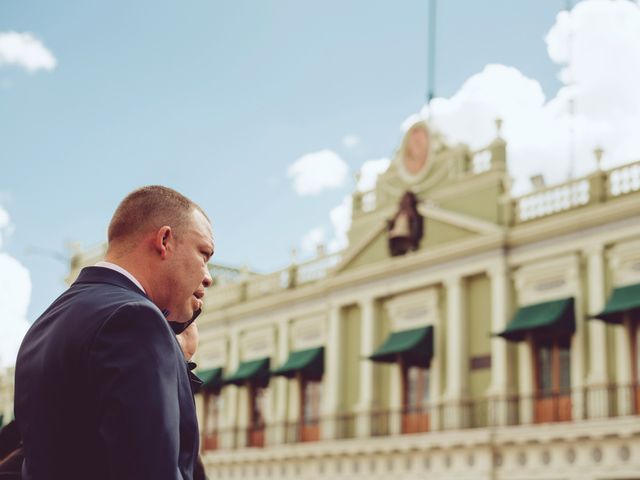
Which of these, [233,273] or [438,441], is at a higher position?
[233,273]

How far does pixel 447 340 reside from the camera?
23.2 metres

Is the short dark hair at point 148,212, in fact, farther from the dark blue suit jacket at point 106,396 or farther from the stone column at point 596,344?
the stone column at point 596,344

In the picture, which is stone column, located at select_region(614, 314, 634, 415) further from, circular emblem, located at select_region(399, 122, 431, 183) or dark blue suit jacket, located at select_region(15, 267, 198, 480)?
dark blue suit jacket, located at select_region(15, 267, 198, 480)

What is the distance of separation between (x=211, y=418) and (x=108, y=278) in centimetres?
2878

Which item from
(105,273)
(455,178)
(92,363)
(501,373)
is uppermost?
(455,178)

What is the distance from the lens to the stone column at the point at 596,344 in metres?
19.7

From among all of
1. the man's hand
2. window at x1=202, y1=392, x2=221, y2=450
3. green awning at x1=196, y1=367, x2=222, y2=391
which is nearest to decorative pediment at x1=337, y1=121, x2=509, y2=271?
green awning at x1=196, y1=367, x2=222, y2=391

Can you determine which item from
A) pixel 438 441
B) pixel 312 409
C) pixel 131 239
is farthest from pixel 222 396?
pixel 131 239

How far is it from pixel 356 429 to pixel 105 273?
23205 mm

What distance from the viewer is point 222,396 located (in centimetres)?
3003

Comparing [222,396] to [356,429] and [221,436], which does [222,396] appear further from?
[356,429]

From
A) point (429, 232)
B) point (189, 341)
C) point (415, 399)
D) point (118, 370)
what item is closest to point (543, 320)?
point (429, 232)

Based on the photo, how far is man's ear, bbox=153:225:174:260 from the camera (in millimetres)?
2215

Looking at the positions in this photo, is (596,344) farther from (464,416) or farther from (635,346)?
(464,416)
